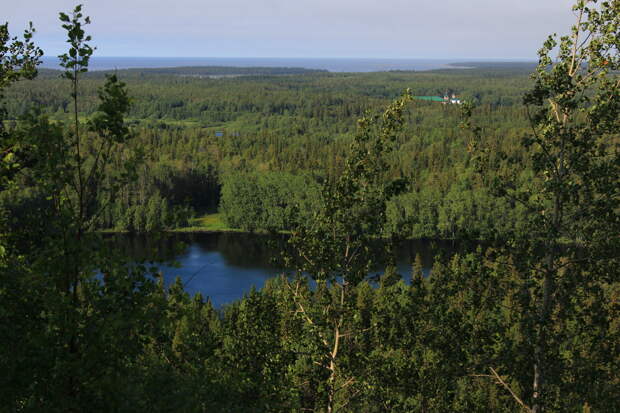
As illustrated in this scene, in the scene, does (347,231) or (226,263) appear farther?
(226,263)

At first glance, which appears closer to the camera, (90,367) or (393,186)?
(90,367)

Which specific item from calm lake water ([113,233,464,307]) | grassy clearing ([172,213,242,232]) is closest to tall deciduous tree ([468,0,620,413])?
calm lake water ([113,233,464,307])

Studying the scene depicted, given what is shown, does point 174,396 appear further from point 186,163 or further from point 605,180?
point 186,163

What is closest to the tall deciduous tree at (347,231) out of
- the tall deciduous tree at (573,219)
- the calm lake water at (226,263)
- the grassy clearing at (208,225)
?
the tall deciduous tree at (573,219)

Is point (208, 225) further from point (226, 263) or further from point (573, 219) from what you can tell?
point (573, 219)

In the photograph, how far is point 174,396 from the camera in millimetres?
6898

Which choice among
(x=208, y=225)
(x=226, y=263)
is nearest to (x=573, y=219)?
(x=226, y=263)

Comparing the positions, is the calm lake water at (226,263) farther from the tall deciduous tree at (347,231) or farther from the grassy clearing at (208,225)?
the tall deciduous tree at (347,231)

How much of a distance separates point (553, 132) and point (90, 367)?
29.5ft

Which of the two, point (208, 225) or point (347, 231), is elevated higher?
point (347, 231)

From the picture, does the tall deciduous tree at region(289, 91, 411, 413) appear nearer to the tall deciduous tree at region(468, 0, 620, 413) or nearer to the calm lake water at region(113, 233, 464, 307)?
the tall deciduous tree at region(468, 0, 620, 413)

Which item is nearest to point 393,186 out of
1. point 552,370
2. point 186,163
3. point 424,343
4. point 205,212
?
point 424,343

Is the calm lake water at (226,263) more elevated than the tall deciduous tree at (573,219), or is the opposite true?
the tall deciduous tree at (573,219)

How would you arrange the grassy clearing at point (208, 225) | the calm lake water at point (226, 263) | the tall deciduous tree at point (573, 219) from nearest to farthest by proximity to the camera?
the tall deciduous tree at point (573, 219)
the calm lake water at point (226, 263)
the grassy clearing at point (208, 225)
